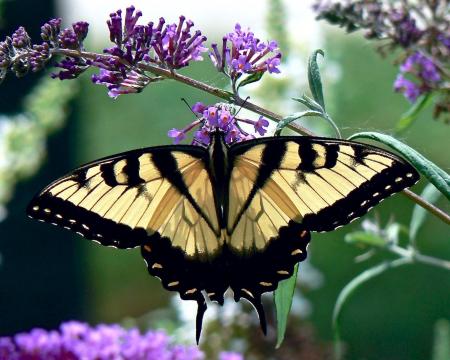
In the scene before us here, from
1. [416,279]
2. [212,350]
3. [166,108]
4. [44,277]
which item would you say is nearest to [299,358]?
[212,350]

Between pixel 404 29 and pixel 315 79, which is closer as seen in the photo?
pixel 315 79

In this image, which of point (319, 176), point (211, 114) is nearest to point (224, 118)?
point (211, 114)

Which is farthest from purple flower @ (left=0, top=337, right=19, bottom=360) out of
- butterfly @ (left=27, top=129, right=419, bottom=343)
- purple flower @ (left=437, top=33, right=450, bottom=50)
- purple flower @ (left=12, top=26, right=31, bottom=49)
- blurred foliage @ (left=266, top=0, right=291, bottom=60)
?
blurred foliage @ (left=266, top=0, right=291, bottom=60)

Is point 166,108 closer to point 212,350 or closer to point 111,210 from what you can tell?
point 212,350

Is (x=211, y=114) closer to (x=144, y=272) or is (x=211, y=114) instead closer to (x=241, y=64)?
(x=241, y=64)

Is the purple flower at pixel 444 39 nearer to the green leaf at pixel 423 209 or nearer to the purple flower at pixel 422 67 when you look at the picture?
the purple flower at pixel 422 67

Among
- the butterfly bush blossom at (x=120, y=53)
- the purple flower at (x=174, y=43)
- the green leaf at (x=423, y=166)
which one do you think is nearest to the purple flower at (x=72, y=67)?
the butterfly bush blossom at (x=120, y=53)
